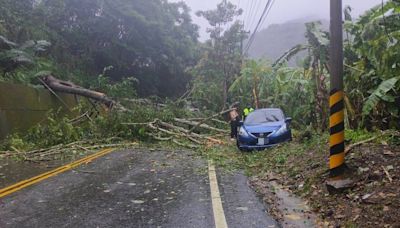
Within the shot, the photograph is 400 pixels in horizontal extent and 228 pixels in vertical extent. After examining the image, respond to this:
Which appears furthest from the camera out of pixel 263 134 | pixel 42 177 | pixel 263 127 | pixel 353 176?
pixel 263 127

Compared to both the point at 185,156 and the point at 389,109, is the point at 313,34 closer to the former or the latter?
the point at 389,109

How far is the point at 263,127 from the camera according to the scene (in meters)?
14.0

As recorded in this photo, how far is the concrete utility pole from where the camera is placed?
6.97 metres

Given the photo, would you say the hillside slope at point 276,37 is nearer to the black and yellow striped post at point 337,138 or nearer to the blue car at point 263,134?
the blue car at point 263,134

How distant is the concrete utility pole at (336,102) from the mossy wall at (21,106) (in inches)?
490

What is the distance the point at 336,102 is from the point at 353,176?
1.22 metres

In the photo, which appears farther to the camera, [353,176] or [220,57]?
[220,57]

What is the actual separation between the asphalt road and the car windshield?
4.87 m

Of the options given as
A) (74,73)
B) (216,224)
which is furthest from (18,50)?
(216,224)

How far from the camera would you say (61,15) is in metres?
32.1

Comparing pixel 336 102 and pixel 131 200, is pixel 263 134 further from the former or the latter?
pixel 131 200

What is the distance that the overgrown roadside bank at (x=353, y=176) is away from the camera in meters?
5.48

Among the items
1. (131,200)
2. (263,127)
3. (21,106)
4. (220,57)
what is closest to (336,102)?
(131,200)

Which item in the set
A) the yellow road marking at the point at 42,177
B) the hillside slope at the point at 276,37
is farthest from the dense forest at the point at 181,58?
the hillside slope at the point at 276,37
